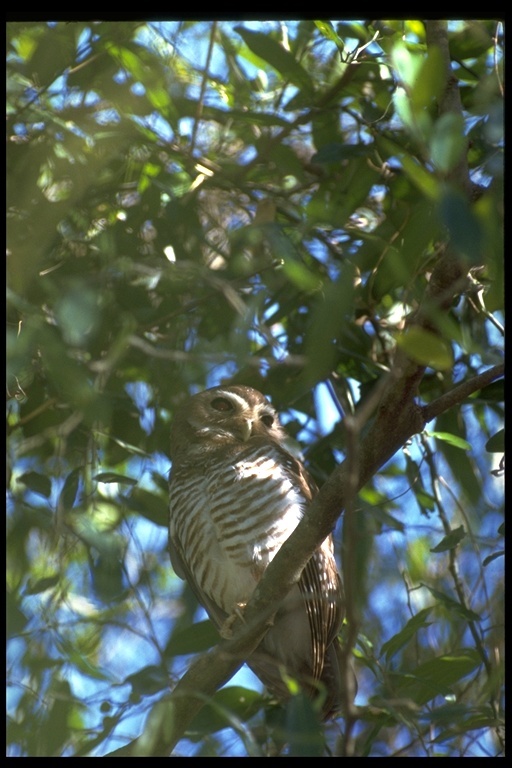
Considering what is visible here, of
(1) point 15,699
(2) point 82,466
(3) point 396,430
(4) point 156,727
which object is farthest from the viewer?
(2) point 82,466

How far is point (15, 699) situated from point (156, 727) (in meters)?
0.91

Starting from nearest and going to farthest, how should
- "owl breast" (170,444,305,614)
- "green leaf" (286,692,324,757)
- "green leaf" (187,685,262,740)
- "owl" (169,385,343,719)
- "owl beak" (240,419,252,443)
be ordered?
"green leaf" (286,692,324,757) → "green leaf" (187,685,262,740) → "owl" (169,385,343,719) → "owl breast" (170,444,305,614) → "owl beak" (240,419,252,443)

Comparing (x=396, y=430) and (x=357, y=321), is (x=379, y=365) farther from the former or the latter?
(x=396, y=430)

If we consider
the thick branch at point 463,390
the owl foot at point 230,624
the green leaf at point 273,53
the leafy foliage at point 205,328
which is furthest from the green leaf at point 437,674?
the green leaf at point 273,53

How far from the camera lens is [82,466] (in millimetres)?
2568

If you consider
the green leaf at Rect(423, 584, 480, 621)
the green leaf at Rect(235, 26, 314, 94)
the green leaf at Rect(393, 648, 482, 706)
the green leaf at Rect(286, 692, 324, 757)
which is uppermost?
the green leaf at Rect(235, 26, 314, 94)

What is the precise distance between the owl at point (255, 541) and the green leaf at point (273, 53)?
1.00 metres

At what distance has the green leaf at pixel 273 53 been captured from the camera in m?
2.65

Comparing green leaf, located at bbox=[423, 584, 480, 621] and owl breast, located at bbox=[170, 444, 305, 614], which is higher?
owl breast, located at bbox=[170, 444, 305, 614]

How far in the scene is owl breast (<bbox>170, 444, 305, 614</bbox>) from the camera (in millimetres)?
2789

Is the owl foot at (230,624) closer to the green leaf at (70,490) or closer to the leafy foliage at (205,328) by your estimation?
the leafy foliage at (205,328)

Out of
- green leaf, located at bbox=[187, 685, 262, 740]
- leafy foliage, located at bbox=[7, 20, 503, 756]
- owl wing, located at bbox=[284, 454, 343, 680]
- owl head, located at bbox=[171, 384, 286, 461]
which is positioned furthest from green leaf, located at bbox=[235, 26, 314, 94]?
green leaf, located at bbox=[187, 685, 262, 740]

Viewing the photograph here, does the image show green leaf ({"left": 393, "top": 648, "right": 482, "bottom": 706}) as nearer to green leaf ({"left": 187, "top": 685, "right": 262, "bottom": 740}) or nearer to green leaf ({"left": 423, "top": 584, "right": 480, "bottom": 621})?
green leaf ({"left": 423, "top": 584, "right": 480, "bottom": 621})

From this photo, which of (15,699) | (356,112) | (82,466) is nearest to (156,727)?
(15,699)
